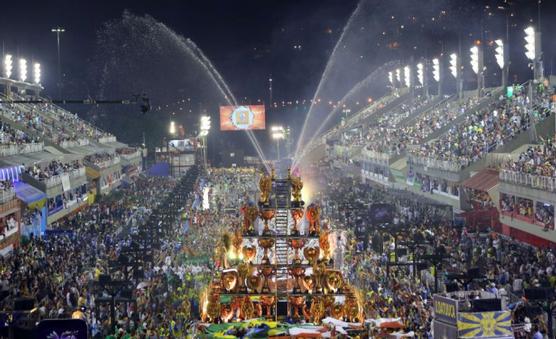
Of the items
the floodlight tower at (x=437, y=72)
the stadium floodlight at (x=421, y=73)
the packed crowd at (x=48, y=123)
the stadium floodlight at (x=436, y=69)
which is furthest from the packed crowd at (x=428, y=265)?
the stadium floodlight at (x=421, y=73)

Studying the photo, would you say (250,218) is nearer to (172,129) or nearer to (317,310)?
(317,310)

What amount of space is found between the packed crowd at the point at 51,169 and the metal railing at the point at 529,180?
26897mm

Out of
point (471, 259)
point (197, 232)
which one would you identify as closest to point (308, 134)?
point (197, 232)

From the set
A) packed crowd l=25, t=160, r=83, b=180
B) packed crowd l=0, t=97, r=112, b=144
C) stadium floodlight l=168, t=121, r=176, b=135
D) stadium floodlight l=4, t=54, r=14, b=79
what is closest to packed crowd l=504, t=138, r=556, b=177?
packed crowd l=25, t=160, r=83, b=180

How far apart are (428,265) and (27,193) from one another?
76.3 feet

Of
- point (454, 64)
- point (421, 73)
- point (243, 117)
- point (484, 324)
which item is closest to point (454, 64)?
point (454, 64)

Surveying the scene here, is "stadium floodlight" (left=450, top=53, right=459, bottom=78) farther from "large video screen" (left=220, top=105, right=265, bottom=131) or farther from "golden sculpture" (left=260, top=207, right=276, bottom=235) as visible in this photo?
"golden sculpture" (left=260, top=207, right=276, bottom=235)

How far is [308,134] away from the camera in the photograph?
152125 mm

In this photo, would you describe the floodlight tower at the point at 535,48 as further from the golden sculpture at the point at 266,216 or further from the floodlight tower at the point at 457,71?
the golden sculpture at the point at 266,216

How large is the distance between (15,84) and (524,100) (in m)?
54.7

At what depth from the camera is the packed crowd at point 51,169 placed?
169ft

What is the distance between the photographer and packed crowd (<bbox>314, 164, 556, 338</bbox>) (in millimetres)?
26984

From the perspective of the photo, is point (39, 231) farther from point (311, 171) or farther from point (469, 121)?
point (311, 171)

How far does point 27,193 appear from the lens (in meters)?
46.9
